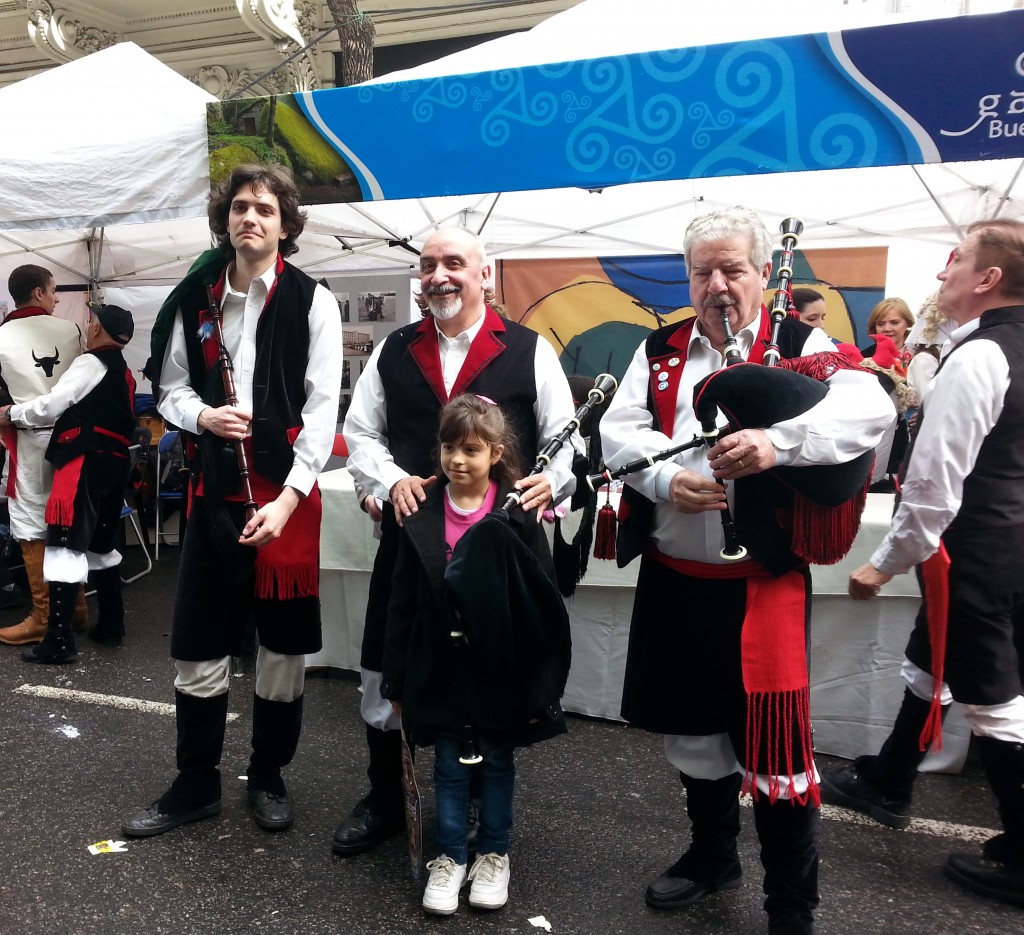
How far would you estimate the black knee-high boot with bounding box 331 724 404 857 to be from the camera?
8.45ft

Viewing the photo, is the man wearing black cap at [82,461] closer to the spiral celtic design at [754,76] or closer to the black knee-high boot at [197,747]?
the black knee-high boot at [197,747]

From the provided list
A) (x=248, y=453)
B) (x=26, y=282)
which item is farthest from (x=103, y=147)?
(x=248, y=453)

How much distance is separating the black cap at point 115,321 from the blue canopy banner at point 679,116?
1.21 meters

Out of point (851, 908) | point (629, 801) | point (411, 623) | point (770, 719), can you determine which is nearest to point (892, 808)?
point (851, 908)

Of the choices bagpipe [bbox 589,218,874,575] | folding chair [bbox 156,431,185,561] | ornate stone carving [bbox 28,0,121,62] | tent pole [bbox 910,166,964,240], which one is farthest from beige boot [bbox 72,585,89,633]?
ornate stone carving [bbox 28,0,121,62]

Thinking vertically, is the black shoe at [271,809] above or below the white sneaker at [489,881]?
below

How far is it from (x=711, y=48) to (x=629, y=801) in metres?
2.71

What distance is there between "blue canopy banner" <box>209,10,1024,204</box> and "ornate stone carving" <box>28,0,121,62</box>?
30.6 feet

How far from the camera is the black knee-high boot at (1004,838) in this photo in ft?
7.73

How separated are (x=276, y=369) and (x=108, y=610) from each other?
107 inches

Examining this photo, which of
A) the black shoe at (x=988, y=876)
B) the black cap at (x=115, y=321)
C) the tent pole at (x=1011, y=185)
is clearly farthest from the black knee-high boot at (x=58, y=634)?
the tent pole at (x=1011, y=185)

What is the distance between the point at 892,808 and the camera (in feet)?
9.12

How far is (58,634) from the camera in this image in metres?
4.32

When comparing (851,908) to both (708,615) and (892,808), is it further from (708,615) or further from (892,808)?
(708,615)
